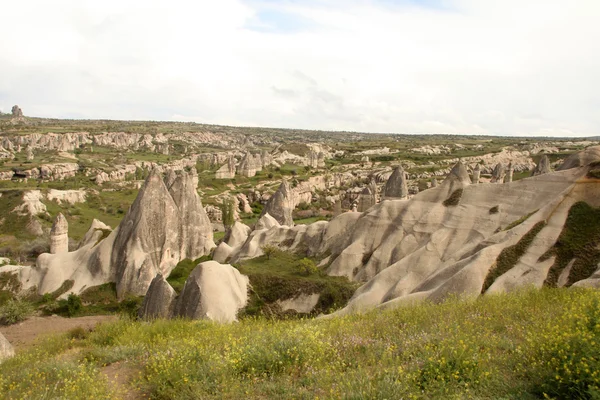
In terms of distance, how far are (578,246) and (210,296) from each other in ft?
59.2

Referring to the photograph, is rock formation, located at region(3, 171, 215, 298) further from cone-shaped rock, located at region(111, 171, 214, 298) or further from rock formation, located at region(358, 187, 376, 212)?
rock formation, located at region(358, 187, 376, 212)

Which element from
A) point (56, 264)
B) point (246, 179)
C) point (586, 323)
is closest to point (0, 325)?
point (56, 264)

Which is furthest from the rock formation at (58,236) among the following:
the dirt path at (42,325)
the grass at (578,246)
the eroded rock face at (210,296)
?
the grass at (578,246)

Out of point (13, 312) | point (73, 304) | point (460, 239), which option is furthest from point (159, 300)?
point (460, 239)

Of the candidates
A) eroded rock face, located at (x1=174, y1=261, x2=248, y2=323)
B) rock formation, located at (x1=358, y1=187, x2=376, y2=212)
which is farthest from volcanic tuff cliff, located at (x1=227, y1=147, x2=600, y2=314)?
rock formation, located at (x1=358, y1=187, x2=376, y2=212)

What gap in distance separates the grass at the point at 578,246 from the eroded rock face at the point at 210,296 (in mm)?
15636

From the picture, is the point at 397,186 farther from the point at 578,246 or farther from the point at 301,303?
the point at 578,246

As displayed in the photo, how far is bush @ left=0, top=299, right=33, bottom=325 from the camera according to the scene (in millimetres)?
27688

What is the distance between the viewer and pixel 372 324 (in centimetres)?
940

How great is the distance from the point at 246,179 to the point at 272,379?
9445 cm

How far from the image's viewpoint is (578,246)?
16.3m

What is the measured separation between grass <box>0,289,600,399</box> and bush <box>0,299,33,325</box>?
22.0m

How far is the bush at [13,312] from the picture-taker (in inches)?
1090

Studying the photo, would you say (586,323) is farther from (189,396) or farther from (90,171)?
(90,171)
